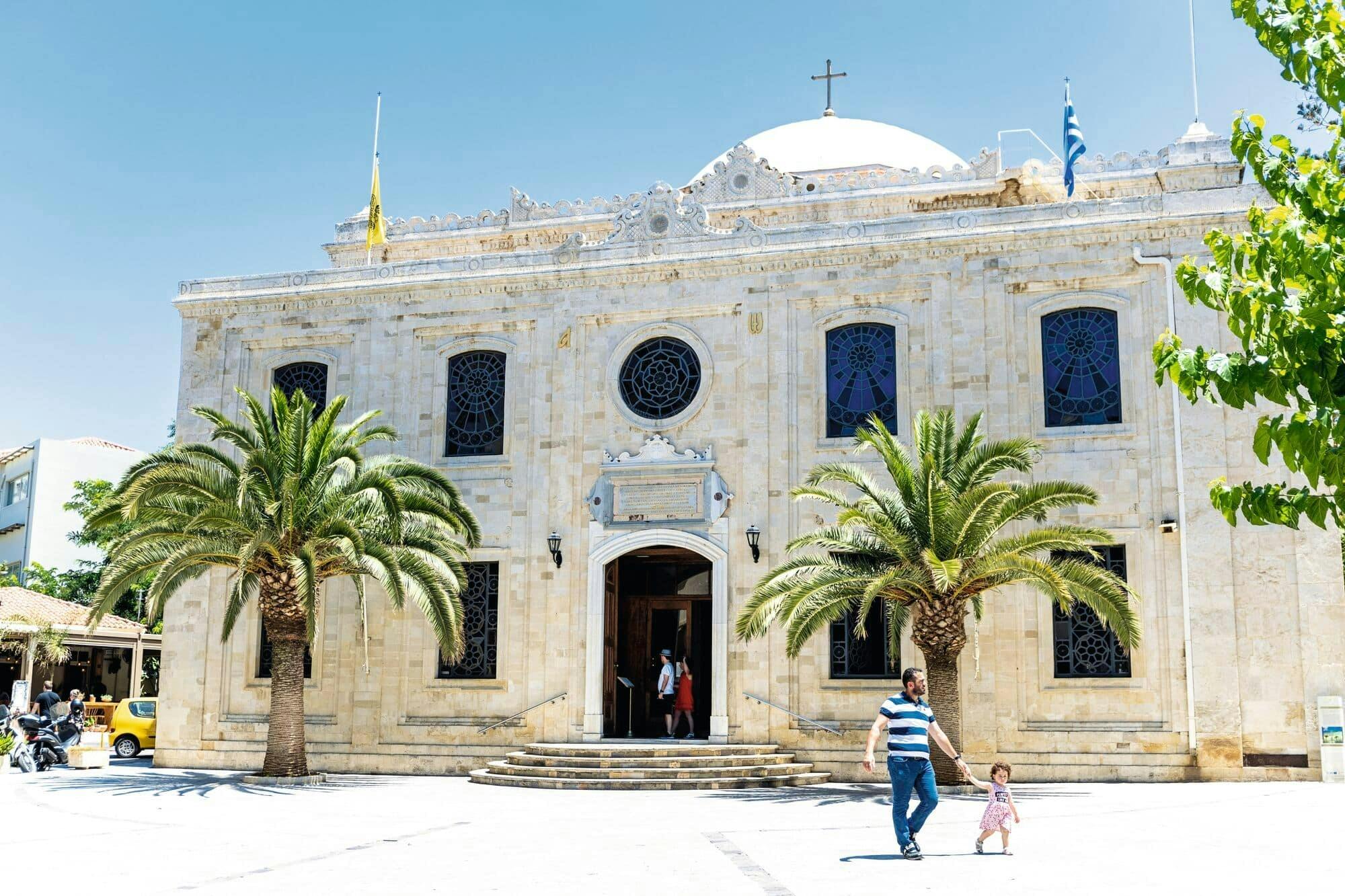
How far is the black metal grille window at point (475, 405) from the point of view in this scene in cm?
2247

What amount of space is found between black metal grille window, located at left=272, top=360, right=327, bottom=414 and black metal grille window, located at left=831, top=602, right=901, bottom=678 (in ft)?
32.6

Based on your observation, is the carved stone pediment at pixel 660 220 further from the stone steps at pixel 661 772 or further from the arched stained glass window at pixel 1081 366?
the stone steps at pixel 661 772

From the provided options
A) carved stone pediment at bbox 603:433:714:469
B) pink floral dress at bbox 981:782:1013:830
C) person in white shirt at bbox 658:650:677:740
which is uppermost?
carved stone pediment at bbox 603:433:714:469

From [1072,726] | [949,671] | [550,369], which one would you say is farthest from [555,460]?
[1072,726]

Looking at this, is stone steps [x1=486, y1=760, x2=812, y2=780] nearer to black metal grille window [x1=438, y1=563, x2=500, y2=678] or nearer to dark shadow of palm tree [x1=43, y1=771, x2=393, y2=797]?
dark shadow of palm tree [x1=43, y1=771, x2=393, y2=797]

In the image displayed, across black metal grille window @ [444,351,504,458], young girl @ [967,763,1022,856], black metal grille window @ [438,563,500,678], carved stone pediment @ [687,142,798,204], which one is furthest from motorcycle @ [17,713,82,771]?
young girl @ [967,763,1022,856]

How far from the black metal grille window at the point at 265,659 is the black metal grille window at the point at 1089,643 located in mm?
12097

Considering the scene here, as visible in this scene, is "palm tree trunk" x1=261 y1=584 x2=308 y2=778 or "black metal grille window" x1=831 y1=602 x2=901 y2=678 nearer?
"palm tree trunk" x1=261 y1=584 x2=308 y2=778

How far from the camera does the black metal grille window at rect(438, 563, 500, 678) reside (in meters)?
21.6

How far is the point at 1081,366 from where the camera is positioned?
66.3 feet

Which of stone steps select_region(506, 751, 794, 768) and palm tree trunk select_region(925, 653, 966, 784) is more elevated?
palm tree trunk select_region(925, 653, 966, 784)

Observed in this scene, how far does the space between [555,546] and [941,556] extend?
6751 millimetres

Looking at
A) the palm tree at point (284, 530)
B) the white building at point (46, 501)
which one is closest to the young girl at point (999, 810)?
the palm tree at point (284, 530)

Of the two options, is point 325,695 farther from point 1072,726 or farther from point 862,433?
point 1072,726
